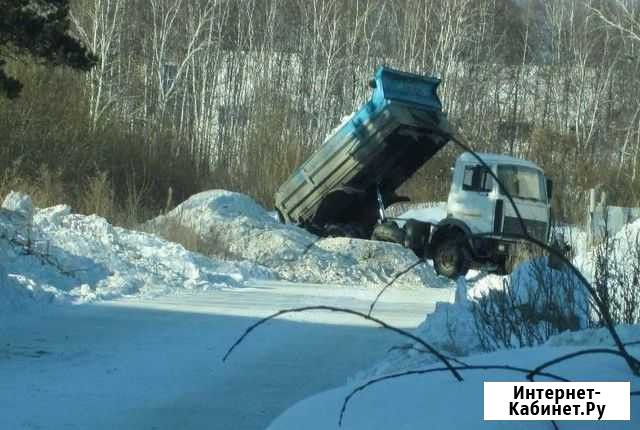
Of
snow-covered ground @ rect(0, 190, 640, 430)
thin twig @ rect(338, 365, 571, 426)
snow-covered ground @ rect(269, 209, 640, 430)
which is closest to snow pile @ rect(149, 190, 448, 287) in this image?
snow-covered ground @ rect(0, 190, 640, 430)

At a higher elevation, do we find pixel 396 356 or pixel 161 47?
pixel 161 47

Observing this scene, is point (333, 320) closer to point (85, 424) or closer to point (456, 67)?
point (85, 424)

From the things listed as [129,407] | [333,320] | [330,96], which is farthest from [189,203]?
[330,96]

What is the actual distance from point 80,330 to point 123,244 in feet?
27.0

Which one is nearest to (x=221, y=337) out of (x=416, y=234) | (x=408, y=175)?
(x=416, y=234)

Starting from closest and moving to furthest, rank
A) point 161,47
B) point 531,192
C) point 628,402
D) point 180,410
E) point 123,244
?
point 628,402, point 180,410, point 123,244, point 531,192, point 161,47

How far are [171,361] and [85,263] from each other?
7.55 m

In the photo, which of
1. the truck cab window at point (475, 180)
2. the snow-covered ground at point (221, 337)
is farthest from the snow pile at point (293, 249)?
the truck cab window at point (475, 180)

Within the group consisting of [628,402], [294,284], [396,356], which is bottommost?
[294,284]

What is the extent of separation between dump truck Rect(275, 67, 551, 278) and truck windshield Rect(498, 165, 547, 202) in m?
0.02

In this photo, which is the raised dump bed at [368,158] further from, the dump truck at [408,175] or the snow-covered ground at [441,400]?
the snow-covered ground at [441,400]

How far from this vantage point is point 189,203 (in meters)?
27.4

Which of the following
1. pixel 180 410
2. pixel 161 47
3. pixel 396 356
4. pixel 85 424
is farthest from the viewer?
pixel 161 47

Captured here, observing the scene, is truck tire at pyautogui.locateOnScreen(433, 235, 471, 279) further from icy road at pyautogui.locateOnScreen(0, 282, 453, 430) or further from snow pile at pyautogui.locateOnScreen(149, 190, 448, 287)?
icy road at pyautogui.locateOnScreen(0, 282, 453, 430)
